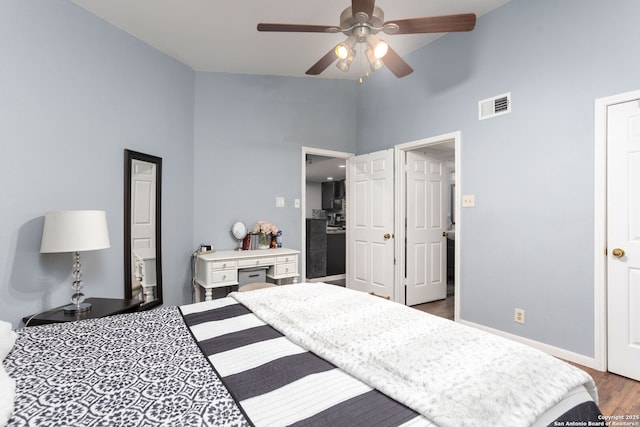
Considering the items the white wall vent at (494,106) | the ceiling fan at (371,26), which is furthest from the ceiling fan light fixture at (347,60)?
the white wall vent at (494,106)

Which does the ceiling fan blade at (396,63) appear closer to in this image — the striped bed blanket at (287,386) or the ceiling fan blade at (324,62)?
the ceiling fan blade at (324,62)

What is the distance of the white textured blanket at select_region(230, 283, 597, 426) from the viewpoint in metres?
0.81

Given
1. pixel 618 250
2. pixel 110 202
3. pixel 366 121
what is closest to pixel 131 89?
pixel 110 202

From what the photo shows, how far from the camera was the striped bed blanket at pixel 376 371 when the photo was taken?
2.62 feet

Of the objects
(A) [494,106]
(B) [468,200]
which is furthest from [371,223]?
(A) [494,106]

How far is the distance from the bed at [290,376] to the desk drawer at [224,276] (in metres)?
1.63

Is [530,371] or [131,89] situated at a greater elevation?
[131,89]

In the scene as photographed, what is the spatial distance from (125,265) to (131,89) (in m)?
1.49

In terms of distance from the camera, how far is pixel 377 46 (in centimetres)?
208

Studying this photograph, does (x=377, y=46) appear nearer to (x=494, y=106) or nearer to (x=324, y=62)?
(x=324, y=62)

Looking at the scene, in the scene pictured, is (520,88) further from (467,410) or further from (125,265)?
(125,265)

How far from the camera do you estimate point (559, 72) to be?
2.54 meters

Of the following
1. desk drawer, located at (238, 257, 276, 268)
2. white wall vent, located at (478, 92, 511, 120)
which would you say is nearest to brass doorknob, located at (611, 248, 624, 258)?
white wall vent, located at (478, 92, 511, 120)

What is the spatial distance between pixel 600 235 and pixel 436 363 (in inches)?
84.9
